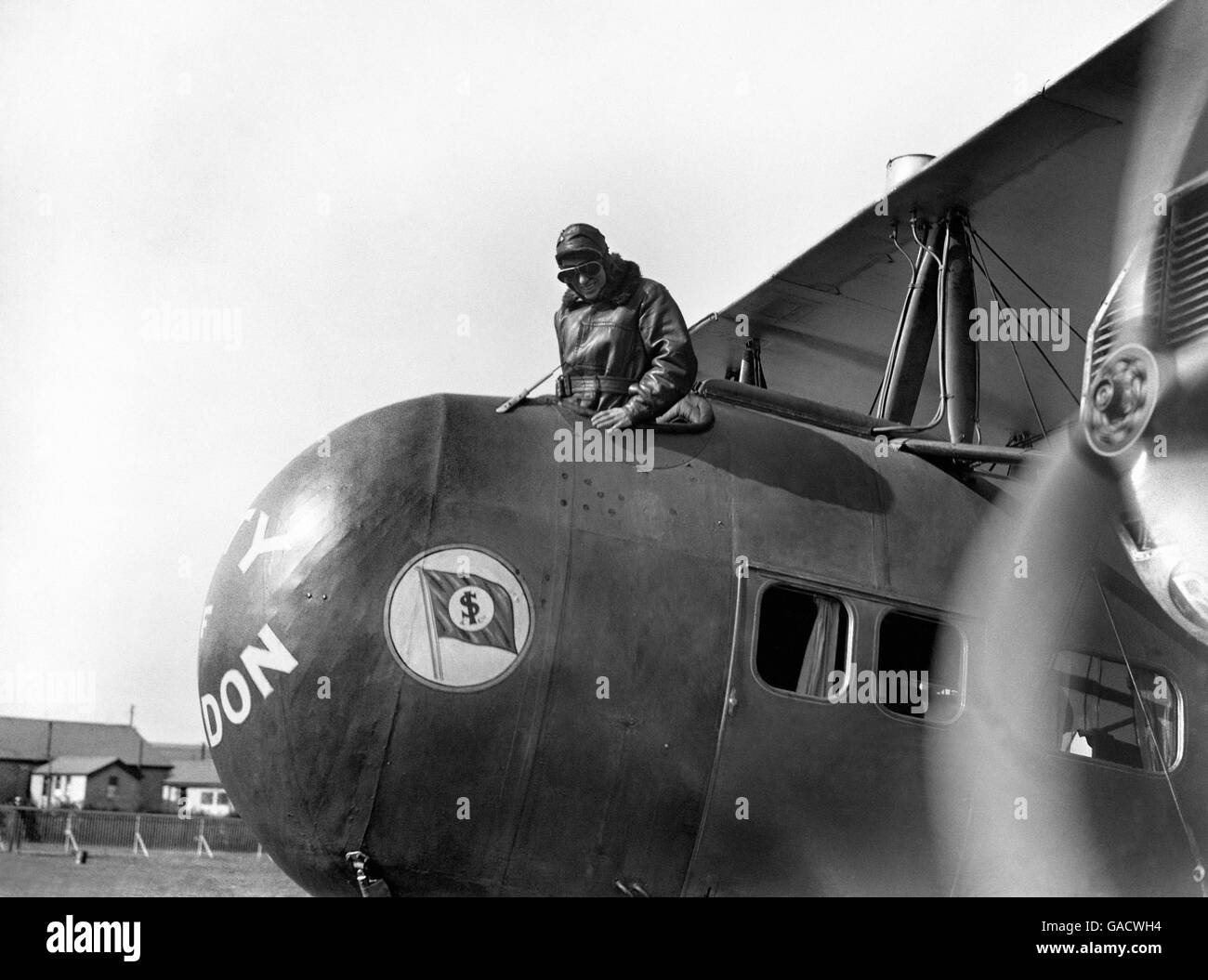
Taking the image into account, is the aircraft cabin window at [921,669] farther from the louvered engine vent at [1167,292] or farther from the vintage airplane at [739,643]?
the louvered engine vent at [1167,292]

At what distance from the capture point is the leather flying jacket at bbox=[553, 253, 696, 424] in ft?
27.7

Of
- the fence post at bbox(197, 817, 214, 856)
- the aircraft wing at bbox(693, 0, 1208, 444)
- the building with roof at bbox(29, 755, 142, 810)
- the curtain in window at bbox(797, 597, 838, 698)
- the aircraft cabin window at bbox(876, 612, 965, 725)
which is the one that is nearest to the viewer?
the curtain in window at bbox(797, 597, 838, 698)

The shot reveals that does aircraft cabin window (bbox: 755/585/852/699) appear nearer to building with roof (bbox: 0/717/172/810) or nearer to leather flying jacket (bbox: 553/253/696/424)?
leather flying jacket (bbox: 553/253/696/424)

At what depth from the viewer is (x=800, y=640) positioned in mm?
8953

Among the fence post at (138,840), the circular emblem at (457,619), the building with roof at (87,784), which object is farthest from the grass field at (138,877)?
the building with roof at (87,784)

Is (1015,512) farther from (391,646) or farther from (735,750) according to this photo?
(391,646)

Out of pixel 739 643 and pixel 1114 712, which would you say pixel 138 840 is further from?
pixel 739 643

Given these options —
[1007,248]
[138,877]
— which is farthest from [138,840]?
[1007,248]

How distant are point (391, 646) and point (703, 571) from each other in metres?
1.88

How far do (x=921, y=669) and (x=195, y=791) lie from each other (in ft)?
304

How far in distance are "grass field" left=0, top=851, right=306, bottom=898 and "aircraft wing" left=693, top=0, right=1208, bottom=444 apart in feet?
33.7

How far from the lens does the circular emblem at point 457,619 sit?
7379 mm

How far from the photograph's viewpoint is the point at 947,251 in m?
13.2

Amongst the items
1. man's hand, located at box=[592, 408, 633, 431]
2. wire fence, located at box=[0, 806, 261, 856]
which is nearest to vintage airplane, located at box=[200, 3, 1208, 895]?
man's hand, located at box=[592, 408, 633, 431]
